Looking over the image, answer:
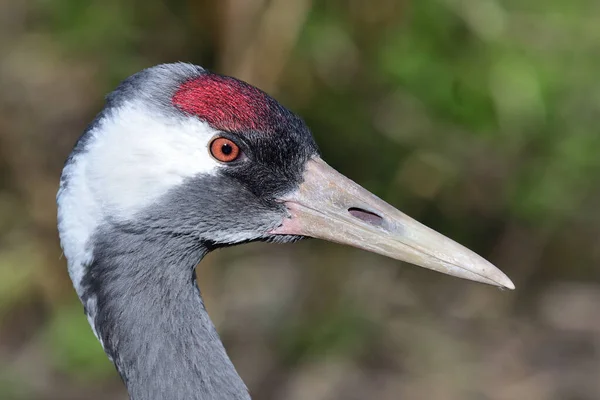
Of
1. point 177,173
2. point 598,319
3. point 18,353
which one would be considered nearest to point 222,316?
point 18,353

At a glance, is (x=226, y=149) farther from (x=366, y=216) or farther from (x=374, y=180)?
(x=374, y=180)

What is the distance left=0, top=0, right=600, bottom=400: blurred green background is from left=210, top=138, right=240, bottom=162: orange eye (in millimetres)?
2474

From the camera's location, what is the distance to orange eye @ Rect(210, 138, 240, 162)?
8.12ft

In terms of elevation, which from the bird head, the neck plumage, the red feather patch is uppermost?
the red feather patch

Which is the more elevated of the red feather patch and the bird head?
the red feather patch

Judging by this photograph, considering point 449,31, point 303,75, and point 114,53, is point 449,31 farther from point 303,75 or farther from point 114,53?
point 114,53

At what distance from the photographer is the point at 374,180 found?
19.2 ft

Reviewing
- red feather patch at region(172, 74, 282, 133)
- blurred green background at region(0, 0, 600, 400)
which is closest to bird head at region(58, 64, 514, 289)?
red feather patch at region(172, 74, 282, 133)

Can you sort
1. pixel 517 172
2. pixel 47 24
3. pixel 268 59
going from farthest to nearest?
pixel 517 172, pixel 47 24, pixel 268 59

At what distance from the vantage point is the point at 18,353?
558 cm

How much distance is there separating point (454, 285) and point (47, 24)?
3.46m

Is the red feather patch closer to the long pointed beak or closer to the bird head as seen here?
the bird head

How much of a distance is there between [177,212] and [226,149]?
0.24 metres

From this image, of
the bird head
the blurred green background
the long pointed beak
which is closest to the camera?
the bird head
